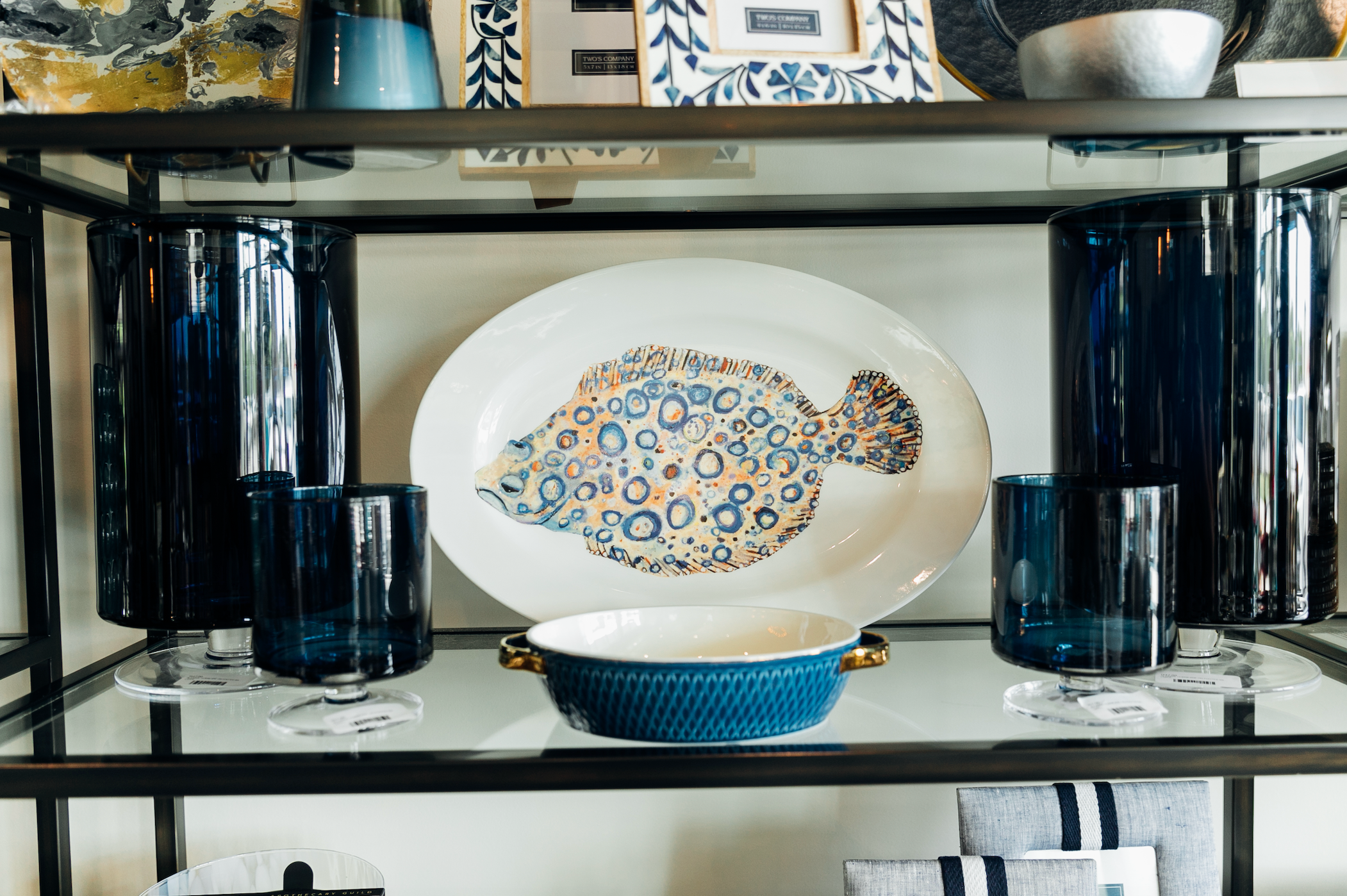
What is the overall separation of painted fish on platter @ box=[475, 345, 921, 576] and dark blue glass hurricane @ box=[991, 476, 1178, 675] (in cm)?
17

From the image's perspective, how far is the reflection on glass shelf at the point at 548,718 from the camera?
1.70ft

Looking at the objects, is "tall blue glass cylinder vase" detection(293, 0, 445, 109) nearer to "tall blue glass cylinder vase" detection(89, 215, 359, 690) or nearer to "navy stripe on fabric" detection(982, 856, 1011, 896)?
"tall blue glass cylinder vase" detection(89, 215, 359, 690)

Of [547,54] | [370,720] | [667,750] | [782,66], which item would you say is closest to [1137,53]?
[782,66]

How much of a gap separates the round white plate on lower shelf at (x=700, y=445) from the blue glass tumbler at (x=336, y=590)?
14 centimetres

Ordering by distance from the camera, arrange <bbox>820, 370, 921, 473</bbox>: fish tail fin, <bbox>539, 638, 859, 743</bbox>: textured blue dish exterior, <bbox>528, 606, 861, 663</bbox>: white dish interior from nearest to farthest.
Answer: <bbox>539, 638, 859, 743</bbox>: textured blue dish exterior < <bbox>528, 606, 861, 663</bbox>: white dish interior < <bbox>820, 370, 921, 473</bbox>: fish tail fin

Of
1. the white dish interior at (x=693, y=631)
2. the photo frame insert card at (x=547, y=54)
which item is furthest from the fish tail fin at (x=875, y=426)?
the photo frame insert card at (x=547, y=54)

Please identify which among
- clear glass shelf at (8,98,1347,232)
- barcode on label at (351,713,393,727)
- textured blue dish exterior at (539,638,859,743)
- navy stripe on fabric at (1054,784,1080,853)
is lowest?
navy stripe on fabric at (1054,784,1080,853)

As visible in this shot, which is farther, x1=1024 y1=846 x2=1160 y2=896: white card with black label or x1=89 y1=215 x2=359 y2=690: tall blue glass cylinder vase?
x1=1024 y1=846 x2=1160 y2=896: white card with black label

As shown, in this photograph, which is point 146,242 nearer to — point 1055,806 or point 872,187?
point 872,187

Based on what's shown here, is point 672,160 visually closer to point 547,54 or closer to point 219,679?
point 547,54

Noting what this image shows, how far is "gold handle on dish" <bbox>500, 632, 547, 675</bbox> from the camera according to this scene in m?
0.52

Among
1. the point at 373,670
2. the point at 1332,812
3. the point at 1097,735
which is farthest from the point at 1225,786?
the point at 373,670

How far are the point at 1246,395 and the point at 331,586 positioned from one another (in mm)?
539

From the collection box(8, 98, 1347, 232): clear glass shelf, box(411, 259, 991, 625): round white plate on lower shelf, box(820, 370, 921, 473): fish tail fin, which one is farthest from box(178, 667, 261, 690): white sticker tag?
box(820, 370, 921, 473): fish tail fin
